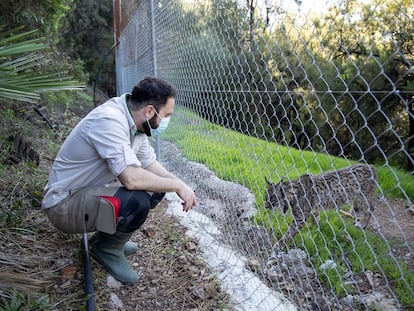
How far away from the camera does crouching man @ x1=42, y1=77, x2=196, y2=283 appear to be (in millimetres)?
2215

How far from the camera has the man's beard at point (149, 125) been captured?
2.47 metres

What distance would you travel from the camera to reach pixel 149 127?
8.18 feet

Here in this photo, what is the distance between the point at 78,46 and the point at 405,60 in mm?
16402

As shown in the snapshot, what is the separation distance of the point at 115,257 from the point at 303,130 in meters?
1.70

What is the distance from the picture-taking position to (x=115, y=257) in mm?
2570

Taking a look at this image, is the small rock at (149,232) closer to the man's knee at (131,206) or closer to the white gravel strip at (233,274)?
the white gravel strip at (233,274)

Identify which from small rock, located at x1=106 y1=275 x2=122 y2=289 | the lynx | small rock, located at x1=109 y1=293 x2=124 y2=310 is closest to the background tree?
the lynx

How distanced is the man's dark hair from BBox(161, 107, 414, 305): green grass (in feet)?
1.85

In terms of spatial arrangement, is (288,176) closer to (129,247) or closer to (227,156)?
(227,156)

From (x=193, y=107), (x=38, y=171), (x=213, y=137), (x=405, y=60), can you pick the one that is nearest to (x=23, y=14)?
(x=38, y=171)

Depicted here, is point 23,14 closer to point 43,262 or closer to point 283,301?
point 43,262

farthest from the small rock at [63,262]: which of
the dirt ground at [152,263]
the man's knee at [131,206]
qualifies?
the man's knee at [131,206]

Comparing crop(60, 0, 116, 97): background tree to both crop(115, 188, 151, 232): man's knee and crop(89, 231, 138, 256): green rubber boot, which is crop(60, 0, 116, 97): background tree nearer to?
crop(89, 231, 138, 256): green rubber boot

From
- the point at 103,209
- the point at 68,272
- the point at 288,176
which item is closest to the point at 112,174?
the point at 103,209
